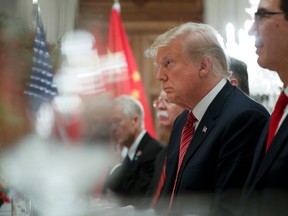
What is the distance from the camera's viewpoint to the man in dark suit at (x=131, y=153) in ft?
11.3

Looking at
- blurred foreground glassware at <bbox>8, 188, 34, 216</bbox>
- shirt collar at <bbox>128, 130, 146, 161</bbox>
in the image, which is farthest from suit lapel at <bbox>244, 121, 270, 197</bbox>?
shirt collar at <bbox>128, 130, 146, 161</bbox>

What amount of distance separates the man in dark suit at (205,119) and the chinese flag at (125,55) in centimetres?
272

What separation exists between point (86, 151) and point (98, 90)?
1.14 m

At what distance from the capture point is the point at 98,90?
14.8 feet

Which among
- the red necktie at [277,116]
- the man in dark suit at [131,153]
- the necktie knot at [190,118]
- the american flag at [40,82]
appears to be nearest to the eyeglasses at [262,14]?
the red necktie at [277,116]

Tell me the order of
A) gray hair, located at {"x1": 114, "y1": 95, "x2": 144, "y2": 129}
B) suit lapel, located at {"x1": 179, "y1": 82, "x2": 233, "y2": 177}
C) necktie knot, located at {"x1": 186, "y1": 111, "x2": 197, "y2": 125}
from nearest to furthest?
suit lapel, located at {"x1": 179, "y1": 82, "x2": 233, "y2": 177}
necktie knot, located at {"x1": 186, "y1": 111, "x2": 197, "y2": 125}
gray hair, located at {"x1": 114, "y1": 95, "x2": 144, "y2": 129}

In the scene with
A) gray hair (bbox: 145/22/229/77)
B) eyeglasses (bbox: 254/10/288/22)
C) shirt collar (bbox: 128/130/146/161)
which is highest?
eyeglasses (bbox: 254/10/288/22)

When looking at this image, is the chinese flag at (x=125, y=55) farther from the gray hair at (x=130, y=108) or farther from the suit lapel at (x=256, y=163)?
the suit lapel at (x=256, y=163)

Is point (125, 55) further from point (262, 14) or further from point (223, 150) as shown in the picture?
point (262, 14)

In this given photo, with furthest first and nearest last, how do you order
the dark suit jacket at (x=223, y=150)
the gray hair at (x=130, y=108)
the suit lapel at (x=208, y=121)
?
the gray hair at (x=130, y=108) → the suit lapel at (x=208, y=121) → the dark suit jacket at (x=223, y=150)

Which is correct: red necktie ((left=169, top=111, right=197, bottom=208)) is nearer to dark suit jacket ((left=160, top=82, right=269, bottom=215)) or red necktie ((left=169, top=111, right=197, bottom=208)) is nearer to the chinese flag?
dark suit jacket ((left=160, top=82, right=269, bottom=215))

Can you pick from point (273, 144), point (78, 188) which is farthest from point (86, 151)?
point (273, 144)

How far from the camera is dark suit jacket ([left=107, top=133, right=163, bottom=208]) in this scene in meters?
3.42

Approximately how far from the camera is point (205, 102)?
2000 millimetres
